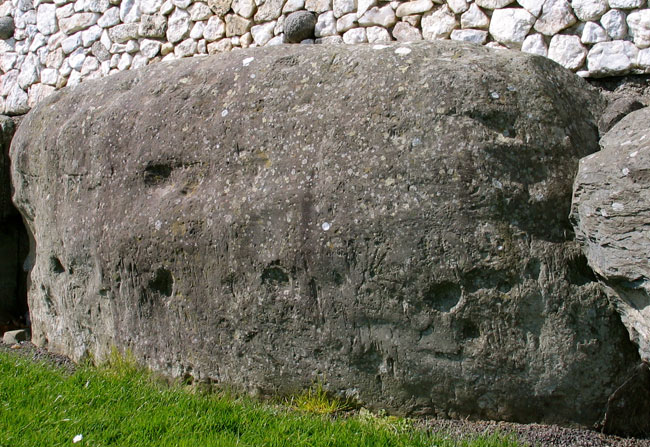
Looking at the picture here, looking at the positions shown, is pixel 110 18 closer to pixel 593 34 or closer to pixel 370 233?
pixel 593 34

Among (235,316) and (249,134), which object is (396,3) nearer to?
(249,134)

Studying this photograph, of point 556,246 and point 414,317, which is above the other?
point 556,246

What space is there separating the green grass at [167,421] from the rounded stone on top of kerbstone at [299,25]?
4.87 meters

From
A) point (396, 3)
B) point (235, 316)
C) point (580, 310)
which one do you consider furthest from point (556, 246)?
point (396, 3)

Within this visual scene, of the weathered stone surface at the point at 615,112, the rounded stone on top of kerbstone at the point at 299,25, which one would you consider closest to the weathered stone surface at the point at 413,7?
the rounded stone on top of kerbstone at the point at 299,25

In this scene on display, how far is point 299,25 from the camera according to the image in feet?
24.4

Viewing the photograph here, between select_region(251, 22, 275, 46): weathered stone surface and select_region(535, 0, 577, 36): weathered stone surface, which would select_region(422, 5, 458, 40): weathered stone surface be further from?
select_region(251, 22, 275, 46): weathered stone surface

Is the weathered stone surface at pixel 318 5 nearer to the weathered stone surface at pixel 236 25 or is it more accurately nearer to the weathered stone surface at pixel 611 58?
the weathered stone surface at pixel 236 25

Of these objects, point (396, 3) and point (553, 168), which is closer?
point (553, 168)

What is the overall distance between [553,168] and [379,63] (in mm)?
984

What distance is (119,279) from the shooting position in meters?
3.78

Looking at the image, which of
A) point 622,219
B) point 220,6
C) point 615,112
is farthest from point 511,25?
point 220,6

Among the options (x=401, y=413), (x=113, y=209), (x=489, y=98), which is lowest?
(x=401, y=413)

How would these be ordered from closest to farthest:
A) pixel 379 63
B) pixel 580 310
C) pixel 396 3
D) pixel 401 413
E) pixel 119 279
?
pixel 580 310 → pixel 401 413 → pixel 379 63 → pixel 119 279 → pixel 396 3
